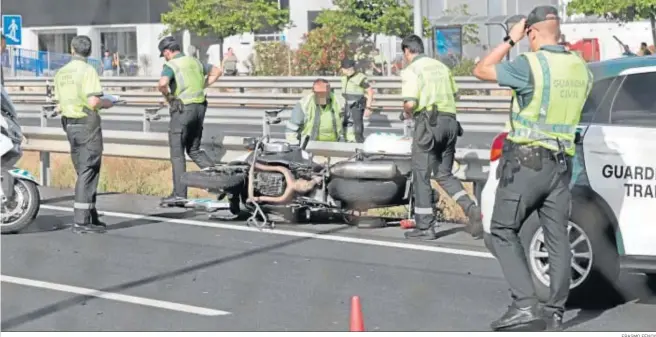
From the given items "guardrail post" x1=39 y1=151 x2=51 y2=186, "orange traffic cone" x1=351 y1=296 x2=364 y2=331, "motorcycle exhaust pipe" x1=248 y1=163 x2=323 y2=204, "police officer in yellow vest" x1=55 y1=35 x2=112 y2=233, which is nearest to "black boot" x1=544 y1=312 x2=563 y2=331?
"orange traffic cone" x1=351 y1=296 x2=364 y2=331

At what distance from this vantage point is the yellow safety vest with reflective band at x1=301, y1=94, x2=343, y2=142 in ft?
39.5

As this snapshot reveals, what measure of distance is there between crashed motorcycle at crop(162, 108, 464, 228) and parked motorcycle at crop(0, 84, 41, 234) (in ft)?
4.56

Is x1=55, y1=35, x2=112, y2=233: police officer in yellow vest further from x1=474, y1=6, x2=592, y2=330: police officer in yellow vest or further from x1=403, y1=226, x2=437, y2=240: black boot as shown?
x1=474, y1=6, x2=592, y2=330: police officer in yellow vest

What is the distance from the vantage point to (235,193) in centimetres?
1102

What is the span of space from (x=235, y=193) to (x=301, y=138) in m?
1.14

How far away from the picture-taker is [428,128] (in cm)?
1007

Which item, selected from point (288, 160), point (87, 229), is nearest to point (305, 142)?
point (288, 160)

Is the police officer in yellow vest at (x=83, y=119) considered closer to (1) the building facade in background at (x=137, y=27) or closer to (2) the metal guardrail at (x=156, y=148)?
(2) the metal guardrail at (x=156, y=148)

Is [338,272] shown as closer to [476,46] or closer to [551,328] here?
[551,328]

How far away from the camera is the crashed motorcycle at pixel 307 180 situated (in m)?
10.5

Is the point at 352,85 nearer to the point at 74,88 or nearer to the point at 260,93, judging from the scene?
the point at 74,88

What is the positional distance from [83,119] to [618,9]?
26.5 m

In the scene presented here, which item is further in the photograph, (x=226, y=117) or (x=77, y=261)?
(x=226, y=117)
